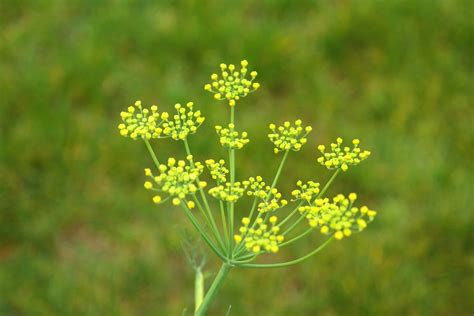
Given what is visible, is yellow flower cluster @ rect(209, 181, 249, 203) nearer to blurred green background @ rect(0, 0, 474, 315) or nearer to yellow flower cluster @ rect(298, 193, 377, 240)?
yellow flower cluster @ rect(298, 193, 377, 240)

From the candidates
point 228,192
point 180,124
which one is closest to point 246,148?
point 180,124

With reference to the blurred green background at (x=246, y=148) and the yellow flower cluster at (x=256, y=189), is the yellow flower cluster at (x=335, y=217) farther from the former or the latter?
the blurred green background at (x=246, y=148)

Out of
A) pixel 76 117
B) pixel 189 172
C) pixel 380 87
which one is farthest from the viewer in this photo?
pixel 380 87

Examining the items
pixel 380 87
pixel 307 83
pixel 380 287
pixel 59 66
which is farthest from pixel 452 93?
pixel 59 66

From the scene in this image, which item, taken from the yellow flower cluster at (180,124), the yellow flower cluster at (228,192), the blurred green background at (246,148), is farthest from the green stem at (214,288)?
the blurred green background at (246,148)

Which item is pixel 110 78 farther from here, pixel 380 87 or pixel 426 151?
pixel 426 151

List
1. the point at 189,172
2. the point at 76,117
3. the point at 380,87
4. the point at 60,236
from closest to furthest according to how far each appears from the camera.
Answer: the point at 189,172 → the point at 60,236 → the point at 76,117 → the point at 380,87

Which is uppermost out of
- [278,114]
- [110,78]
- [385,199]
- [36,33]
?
[36,33]

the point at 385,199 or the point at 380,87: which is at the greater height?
the point at 380,87
